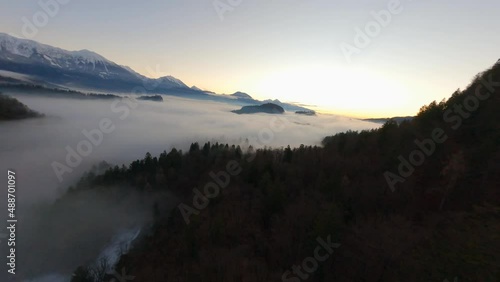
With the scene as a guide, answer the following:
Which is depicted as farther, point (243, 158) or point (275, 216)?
point (243, 158)

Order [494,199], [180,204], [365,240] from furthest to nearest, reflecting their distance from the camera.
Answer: [180,204] < [365,240] < [494,199]

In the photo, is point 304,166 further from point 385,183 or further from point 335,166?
point 385,183

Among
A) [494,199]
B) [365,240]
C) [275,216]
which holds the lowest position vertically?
[275,216]

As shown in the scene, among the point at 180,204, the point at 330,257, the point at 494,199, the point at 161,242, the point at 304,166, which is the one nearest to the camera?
the point at 494,199

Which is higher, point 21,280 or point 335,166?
point 335,166

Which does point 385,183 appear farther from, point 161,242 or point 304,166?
point 161,242

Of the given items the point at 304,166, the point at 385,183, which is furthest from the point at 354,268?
the point at 304,166
